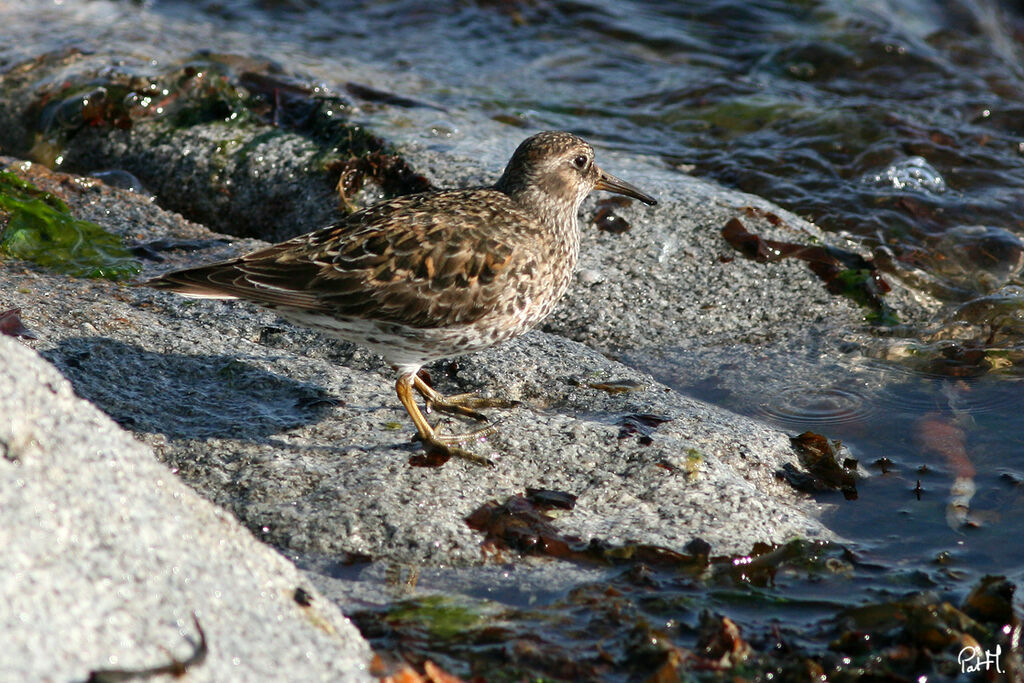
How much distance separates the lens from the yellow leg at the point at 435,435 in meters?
4.59

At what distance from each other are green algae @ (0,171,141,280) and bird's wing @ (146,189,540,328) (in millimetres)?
1332

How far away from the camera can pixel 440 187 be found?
6898mm

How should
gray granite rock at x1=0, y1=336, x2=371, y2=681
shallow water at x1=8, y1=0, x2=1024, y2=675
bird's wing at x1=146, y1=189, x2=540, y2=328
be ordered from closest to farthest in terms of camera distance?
gray granite rock at x1=0, y1=336, x2=371, y2=681 → bird's wing at x1=146, y1=189, x2=540, y2=328 → shallow water at x1=8, y1=0, x2=1024, y2=675

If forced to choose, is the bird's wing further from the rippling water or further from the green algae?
the rippling water

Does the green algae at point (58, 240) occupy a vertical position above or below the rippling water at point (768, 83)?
below

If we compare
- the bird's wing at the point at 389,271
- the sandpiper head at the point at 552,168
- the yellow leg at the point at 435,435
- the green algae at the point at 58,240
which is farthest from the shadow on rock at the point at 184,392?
the sandpiper head at the point at 552,168

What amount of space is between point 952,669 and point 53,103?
24.2 ft

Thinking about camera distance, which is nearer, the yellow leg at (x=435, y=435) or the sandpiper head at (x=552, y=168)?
the yellow leg at (x=435, y=435)

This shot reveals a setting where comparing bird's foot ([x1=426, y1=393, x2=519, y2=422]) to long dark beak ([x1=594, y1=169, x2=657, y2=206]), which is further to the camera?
long dark beak ([x1=594, y1=169, x2=657, y2=206])

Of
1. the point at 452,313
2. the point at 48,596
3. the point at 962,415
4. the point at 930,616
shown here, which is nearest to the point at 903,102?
the point at 962,415

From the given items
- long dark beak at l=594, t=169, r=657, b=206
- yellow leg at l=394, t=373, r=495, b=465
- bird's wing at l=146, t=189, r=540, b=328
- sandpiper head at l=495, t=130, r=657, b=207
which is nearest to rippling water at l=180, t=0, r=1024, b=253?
long dark beak at l=594, t=169, r=657, b=206

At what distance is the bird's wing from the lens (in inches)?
188

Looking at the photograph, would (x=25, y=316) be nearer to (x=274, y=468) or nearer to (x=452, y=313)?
(x=274, y=468)
